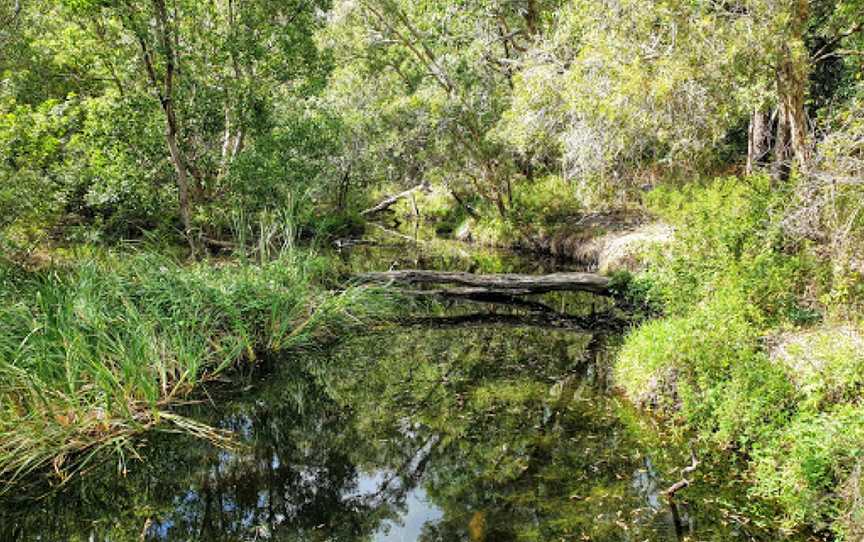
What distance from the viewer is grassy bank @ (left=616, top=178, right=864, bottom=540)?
4.25 m

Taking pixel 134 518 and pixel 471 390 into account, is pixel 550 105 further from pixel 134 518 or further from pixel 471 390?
pixel 134 518

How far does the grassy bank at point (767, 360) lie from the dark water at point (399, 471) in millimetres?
465

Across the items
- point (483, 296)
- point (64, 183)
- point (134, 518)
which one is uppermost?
point (64, 183)

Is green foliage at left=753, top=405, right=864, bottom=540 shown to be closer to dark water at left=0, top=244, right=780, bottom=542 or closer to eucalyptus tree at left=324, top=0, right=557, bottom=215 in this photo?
dark water at left=0, top=244, right=780, bottom=542

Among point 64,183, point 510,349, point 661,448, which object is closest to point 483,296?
point 510,349

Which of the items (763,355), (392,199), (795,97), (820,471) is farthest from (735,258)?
(392,199)

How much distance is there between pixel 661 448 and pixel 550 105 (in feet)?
29.2

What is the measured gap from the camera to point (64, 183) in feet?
40.9

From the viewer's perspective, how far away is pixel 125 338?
6.53m

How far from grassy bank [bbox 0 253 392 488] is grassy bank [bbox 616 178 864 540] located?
4.80m

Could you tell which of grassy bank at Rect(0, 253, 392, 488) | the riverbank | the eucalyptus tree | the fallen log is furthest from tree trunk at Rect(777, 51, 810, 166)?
the fallen log

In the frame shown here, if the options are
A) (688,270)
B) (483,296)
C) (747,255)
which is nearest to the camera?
(747,255)

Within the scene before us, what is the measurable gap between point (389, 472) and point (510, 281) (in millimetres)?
6721

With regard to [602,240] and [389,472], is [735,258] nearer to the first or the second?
[389,472]
